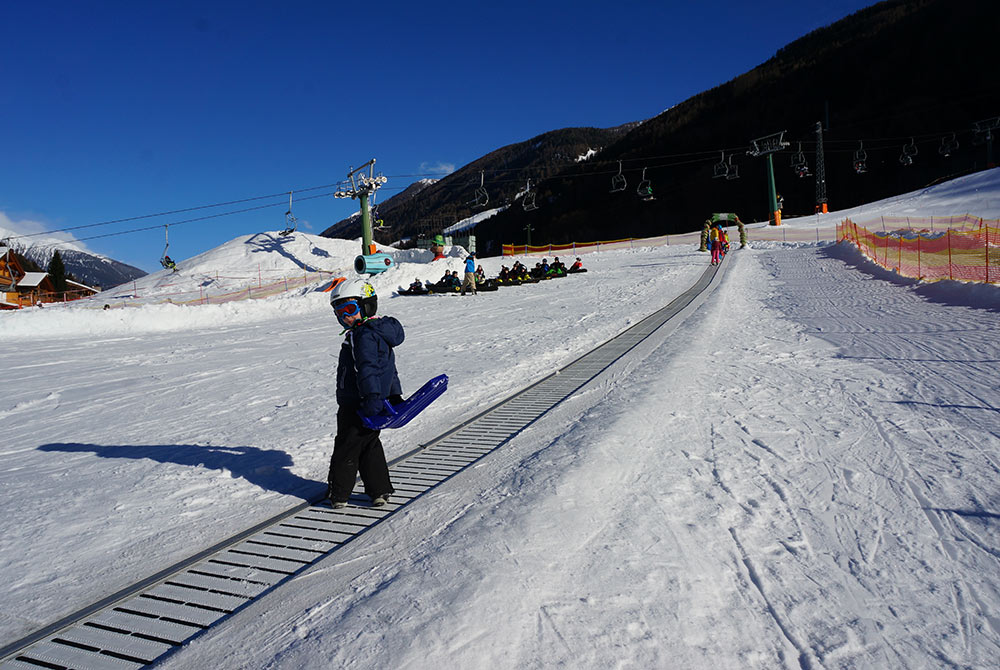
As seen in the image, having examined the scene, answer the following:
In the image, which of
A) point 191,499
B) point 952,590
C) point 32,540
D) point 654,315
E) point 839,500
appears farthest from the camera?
point 654,315

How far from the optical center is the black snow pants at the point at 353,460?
4367 millimetres

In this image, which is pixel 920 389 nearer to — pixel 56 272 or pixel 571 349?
pixel 571 349

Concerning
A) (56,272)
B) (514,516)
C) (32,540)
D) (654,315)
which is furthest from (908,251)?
(56,272)

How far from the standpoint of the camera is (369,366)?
13.6 feet

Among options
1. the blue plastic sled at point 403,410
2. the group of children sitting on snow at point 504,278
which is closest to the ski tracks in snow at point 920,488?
the blue plastic sled at point 403,410

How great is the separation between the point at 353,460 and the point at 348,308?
1130 millimetres

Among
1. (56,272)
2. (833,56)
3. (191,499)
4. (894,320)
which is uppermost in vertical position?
(833,56)

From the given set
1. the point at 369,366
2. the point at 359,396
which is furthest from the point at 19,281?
the point at 369,366

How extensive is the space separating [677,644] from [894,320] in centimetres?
1111

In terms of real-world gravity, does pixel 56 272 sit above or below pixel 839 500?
above

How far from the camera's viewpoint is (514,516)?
383cm

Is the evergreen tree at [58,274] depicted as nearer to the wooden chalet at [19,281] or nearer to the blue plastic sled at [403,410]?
the wooden chalet at [19,281]

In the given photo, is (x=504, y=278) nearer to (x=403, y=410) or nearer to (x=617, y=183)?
(x=617, y=183)

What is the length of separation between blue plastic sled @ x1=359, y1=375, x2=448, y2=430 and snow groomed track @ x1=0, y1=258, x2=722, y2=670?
25.2 inches
